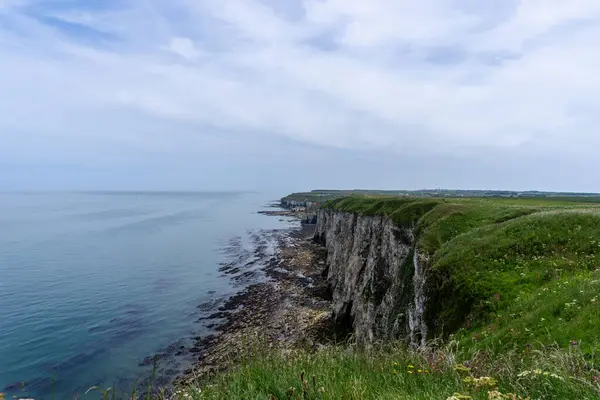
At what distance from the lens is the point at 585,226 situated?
774 inches

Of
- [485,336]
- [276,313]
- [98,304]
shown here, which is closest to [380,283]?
[276,313]

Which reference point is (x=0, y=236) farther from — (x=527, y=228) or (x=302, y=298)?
(x=527, y=228)

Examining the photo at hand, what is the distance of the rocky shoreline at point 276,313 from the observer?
39309 mm

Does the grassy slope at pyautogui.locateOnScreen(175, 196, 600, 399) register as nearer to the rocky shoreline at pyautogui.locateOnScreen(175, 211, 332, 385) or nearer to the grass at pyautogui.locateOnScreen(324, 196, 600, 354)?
the grass at pyautogui.locateOnScreen(324, 196, 600, 354)

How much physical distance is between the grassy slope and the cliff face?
1855mm

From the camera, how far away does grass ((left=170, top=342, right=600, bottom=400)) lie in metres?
6.04

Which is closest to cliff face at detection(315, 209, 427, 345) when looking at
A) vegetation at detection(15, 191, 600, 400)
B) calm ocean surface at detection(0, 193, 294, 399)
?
vegetation at detection(15, 191, 600, 400)

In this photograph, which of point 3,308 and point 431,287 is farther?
point 3,308

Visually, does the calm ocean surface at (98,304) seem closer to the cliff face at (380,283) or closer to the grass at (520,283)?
the grass at (520,283)

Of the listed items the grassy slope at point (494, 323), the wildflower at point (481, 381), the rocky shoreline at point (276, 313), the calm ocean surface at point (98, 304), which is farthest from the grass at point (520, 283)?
the calm ocean surface at point (98, 304)

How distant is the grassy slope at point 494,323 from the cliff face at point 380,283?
1.85 meters

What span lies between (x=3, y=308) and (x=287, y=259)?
177 feet

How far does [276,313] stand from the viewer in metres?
50.7

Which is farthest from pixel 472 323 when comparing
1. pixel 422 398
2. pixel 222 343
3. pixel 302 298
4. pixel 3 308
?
pixel 3 308
